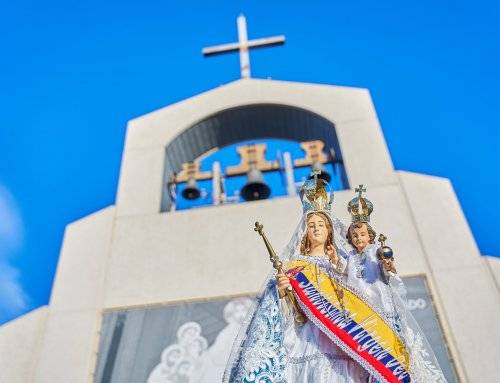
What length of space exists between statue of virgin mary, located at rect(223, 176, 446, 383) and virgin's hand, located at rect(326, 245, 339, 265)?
0.07 ft

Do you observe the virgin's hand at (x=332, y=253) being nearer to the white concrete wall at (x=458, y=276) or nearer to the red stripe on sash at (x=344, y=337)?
the red stripe on sash at (x=344, y=337)

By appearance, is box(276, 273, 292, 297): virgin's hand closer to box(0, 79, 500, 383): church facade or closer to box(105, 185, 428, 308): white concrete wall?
box(0, 79, 500, 383): church facade

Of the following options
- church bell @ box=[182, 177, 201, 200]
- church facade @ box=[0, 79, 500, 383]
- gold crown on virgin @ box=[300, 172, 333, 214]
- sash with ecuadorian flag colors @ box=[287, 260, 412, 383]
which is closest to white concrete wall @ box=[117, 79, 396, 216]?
church facade @ box=[0, 79, 500, 383]

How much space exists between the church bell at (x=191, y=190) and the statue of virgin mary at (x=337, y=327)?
5510 mm

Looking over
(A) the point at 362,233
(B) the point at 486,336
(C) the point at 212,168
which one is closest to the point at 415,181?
(B) the point at 486,336

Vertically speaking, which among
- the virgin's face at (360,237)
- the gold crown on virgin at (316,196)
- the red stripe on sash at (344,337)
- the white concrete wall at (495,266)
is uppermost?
the white concrete wall at (495,266)

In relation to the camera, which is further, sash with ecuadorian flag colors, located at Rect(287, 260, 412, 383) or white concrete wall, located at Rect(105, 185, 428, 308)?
white concrete wall, located at Rect(105, 185, 428, 308)

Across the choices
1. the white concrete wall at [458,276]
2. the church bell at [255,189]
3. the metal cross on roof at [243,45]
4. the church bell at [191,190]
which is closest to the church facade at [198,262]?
the white concrete wall at [458,276]

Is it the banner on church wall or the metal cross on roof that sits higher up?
the metal cross on roof

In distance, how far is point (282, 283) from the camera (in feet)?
11.5

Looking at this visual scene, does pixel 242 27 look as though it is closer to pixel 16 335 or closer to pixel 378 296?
pixel 16 335

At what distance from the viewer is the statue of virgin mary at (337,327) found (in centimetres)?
315

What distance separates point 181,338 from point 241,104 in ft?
14.8

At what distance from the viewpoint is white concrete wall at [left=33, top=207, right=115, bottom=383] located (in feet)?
20.6
